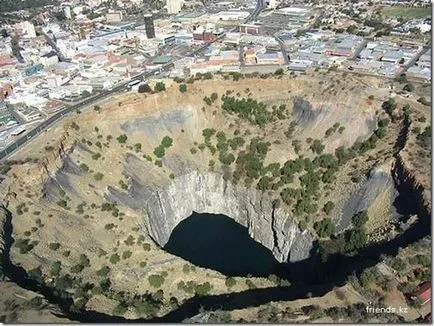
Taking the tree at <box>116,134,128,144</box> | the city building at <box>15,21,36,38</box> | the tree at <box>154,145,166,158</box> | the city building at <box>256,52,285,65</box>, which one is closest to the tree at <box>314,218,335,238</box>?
the tree at <box>154,145,166,158</box>

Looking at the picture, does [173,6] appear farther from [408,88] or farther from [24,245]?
[24,245]

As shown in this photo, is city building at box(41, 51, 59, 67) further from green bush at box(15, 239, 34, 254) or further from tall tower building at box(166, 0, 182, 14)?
green bush at box(15, 239, 34, 254)

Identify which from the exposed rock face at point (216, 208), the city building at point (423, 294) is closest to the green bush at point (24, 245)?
the exposed rock face at point (216, 208)

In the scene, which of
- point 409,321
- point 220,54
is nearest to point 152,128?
point 220,54

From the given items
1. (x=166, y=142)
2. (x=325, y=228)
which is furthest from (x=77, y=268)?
(x=325, y=228)

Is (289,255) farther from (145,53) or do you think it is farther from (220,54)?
(145,53)

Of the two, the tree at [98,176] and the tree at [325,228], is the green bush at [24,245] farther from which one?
the tree at [325,228]

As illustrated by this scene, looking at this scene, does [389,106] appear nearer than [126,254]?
No

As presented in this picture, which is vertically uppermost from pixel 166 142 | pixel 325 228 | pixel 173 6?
pixel 166 142
